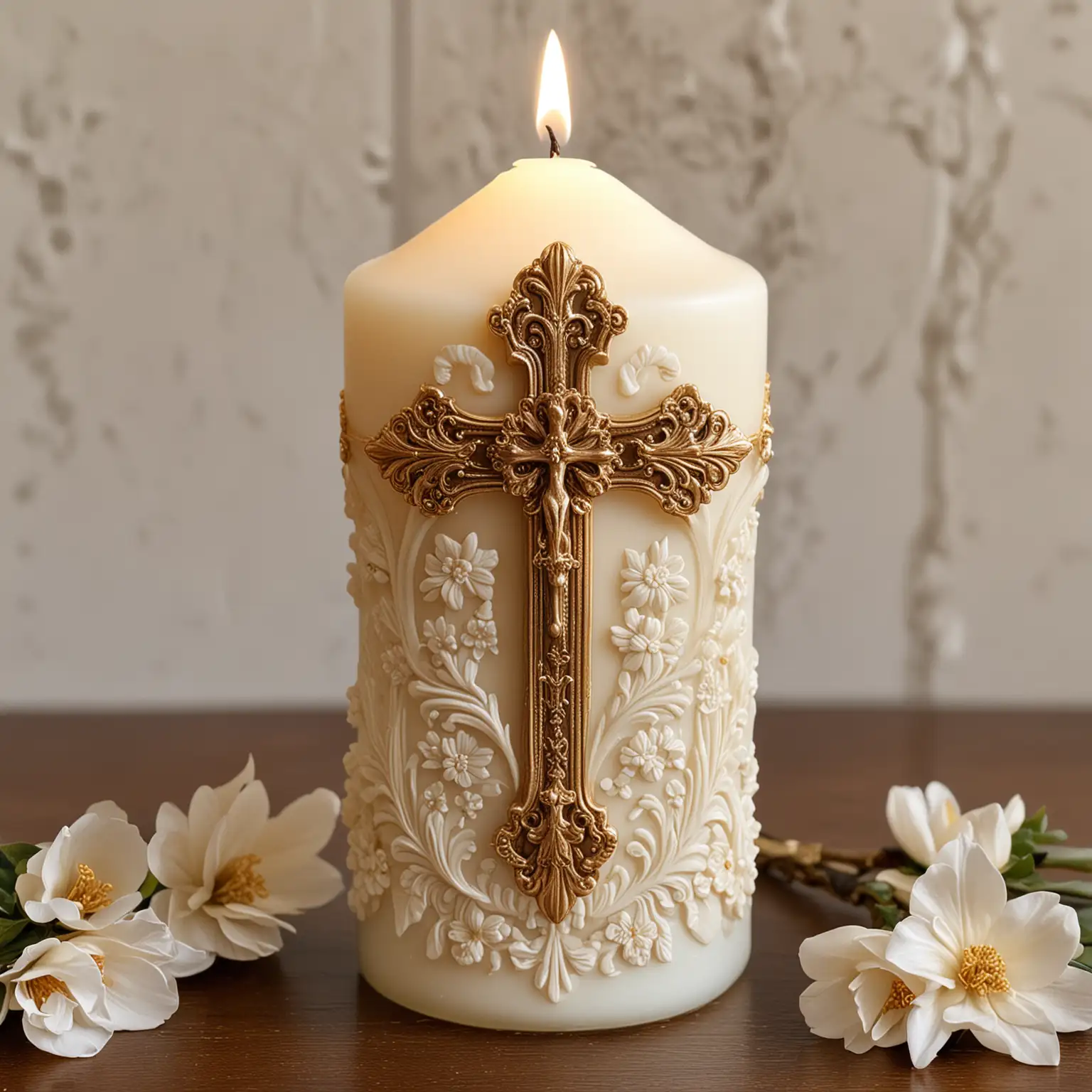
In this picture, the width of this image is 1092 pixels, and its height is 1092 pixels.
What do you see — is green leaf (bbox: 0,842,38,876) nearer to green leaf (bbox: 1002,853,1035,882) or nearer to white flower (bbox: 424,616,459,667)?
white flower (bbox: 424,616,459,667)

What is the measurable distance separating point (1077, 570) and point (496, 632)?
76 centimetres

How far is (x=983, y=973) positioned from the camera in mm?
637

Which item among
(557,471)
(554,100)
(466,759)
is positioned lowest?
(466,759)

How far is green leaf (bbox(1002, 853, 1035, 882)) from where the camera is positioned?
727 mm

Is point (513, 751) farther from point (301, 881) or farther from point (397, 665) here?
point (301, 881)

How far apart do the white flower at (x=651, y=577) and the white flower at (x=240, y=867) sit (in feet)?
0.70

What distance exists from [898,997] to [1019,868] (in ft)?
0.39

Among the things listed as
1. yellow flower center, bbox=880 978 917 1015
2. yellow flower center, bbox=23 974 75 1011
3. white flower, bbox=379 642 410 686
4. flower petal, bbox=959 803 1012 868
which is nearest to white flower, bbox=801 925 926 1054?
yellow flower center, bbox=880 978 917 1015

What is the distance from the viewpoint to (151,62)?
3.72 feet

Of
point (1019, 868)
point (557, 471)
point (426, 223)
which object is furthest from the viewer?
point (426, 223)

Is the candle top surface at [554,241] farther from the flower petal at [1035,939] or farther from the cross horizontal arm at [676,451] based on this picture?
the flower petal at [1035,939]

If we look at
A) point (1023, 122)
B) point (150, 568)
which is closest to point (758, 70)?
point (1023, 122)

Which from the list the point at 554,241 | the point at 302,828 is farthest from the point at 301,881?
the point at 554,241

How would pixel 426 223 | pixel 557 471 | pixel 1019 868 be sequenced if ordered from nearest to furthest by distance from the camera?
pixel 557 471 < pixel 1019 868 < pixel 426 223
